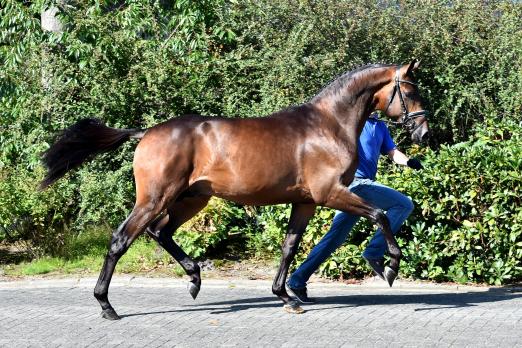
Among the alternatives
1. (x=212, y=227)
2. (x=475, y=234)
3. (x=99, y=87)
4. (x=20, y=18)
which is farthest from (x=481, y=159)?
(x=20, y=18)

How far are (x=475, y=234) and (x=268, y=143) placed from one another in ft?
9.17

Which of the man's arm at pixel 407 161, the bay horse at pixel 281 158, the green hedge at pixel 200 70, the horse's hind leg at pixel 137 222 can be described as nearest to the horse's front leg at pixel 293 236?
the bay horse at pixel 281 158

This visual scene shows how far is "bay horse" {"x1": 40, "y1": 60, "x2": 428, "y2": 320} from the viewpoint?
8.12m

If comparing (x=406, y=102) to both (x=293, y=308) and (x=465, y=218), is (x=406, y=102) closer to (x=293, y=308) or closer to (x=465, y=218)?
(x=465, y=218)

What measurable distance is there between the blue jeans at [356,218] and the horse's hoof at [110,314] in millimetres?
1804

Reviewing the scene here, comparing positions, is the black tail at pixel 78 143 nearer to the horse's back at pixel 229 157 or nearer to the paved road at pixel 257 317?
the horse's back at pixel 229 157

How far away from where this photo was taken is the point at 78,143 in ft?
28.6

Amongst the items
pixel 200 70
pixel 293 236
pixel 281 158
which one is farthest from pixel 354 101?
pixel 200 70

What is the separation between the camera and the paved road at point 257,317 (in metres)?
7.08

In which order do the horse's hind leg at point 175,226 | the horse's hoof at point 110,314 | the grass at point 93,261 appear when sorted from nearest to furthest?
1. the horse's hoof at point 110,314
2. the horse's hind leg at point 175,226
3. the grass at point 93,261

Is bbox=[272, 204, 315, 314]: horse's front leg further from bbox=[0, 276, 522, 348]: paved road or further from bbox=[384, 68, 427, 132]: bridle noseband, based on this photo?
bbox=[384, 68, 427, 132]: bridle noseband

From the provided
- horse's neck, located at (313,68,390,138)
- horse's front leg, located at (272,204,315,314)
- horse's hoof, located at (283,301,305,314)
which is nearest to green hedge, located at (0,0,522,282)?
horse's front leg, located at (272,204,315,314)

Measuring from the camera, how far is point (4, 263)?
11883mm

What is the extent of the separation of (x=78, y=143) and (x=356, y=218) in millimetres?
2832
